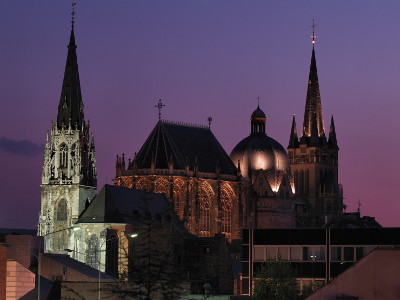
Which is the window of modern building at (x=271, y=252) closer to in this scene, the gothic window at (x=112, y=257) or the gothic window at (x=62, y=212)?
the gothic window at (x=112, y=257)

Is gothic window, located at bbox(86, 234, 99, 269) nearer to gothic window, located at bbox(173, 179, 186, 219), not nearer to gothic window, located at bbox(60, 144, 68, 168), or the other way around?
gothic window, located at bbox(60, 144, 68, 168)

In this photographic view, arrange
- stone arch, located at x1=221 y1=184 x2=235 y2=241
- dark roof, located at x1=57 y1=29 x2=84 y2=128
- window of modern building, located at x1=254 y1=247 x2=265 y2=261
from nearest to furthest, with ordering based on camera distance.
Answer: window of modern building, located at x1=254 y1=247 x2=265 y2=261
dark roof, located at x1=57 y1=29 x2=84 y2=128
stone arch, located at x1=221 y1=184 x2=235 y2=241

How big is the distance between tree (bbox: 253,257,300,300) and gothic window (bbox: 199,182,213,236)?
7952 centimetres

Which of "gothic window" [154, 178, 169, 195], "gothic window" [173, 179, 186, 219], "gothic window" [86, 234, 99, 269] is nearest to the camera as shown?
"gothic window" [86, 234, 99, 269]

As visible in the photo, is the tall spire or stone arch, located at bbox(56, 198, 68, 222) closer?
stone arch, located at bbox(56, 198, 68, 222)

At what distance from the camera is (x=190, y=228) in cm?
17138

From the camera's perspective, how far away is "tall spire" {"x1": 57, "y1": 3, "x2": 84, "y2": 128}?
536ft

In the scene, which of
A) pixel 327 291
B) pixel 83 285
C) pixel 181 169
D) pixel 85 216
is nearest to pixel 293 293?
pixel 83 285

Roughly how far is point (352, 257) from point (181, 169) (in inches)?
3131

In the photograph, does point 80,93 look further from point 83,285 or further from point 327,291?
point 327,291

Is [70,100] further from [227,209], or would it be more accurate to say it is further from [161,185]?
[227,209]

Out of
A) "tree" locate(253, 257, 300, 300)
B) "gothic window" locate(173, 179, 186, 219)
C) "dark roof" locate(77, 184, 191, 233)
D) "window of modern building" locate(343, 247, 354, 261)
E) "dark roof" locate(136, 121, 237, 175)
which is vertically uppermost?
"dark roof" locate(136, 121, 237, 175)

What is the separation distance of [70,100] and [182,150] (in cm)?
2558

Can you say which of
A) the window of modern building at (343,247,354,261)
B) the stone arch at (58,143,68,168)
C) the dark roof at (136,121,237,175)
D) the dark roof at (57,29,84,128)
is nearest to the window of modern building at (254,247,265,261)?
the window of modern building at (343,247,354,261)
